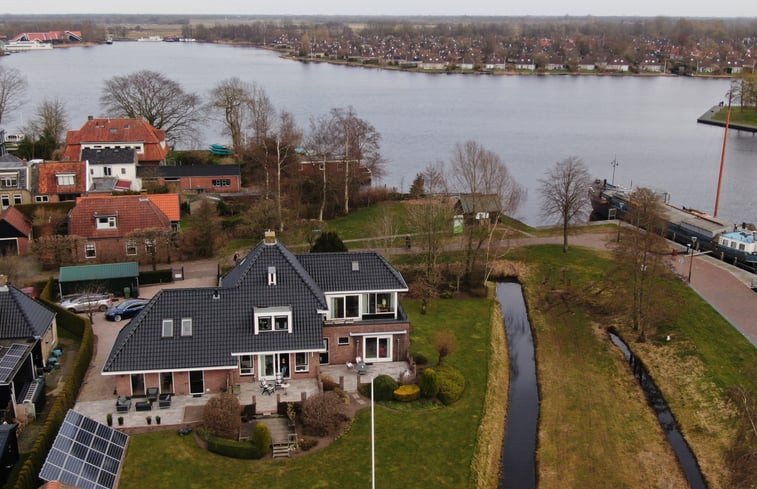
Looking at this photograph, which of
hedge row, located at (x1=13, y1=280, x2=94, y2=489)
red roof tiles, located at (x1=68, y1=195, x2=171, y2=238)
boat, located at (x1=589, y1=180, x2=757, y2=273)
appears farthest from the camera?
boat, located at (x1=589, y1=180, x2=757, y2=273)

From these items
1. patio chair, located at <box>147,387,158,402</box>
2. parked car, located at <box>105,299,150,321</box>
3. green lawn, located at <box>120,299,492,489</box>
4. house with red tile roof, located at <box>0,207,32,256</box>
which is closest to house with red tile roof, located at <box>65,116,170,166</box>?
house with red tile roof, located at <box>0,207,32,256</box>

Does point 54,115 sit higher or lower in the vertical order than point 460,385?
higher

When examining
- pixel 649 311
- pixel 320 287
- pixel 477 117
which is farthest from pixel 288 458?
pixel 477 117

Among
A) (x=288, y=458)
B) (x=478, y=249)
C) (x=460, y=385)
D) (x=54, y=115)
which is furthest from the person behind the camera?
(x=54, y=115)

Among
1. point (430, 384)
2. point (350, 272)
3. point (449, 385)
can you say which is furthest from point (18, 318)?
point (449, 385)

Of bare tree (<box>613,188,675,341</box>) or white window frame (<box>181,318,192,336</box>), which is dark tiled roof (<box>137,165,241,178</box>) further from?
bare tree (<box>613,188,675,341</box>)

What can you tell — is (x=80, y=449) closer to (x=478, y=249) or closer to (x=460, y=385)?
(x=460, y=385)

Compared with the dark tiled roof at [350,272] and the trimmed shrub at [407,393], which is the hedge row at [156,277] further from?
the trimmed shrub at [407,393]
